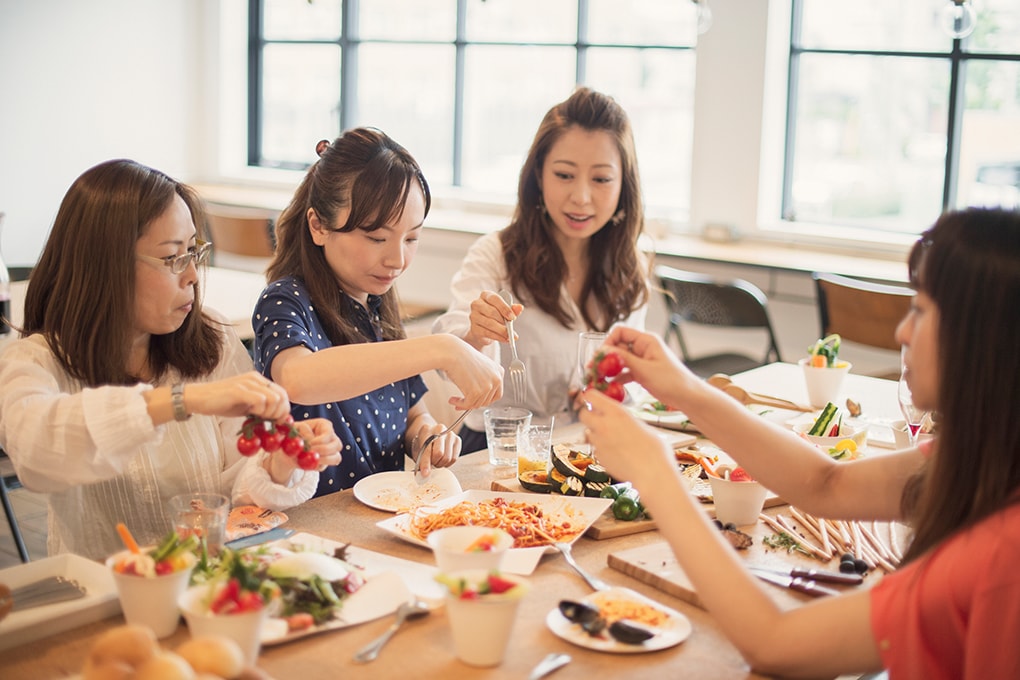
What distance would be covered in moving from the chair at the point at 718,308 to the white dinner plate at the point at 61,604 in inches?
113

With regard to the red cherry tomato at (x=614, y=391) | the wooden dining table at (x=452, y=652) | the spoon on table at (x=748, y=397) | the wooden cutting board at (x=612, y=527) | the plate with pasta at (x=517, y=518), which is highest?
the red cherry tomato at (x=614, y=391)

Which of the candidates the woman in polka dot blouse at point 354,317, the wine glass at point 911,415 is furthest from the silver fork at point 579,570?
the wine glass at point 911,415

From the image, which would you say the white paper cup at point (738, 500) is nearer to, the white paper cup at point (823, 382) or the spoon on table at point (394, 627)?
the spoon on table at point (394, 627)

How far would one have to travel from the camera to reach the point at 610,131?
9.24ft

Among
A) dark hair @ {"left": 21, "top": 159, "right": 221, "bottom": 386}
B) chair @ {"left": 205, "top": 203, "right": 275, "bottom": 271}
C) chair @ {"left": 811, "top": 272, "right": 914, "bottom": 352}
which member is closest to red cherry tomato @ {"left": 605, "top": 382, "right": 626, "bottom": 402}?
dark hair @ {"left": 21, "top": 159, "right": 221, "bottom": 386}

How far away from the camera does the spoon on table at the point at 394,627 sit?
1.32 meters

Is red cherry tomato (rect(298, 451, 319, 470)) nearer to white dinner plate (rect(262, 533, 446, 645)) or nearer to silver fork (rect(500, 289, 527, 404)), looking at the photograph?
white dinner plate (rect(262, 533, 446, 645))

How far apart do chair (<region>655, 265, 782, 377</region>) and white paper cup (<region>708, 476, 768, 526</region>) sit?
229cm

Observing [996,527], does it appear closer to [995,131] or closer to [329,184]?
[329,184]

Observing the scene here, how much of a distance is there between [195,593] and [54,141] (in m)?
5.76

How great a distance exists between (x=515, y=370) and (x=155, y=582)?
3.65 ft

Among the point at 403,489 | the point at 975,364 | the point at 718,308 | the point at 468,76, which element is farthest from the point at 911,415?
the point at 468,76

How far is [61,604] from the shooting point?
55.6 inches

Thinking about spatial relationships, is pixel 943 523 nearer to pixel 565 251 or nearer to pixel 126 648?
pixel 126 648
